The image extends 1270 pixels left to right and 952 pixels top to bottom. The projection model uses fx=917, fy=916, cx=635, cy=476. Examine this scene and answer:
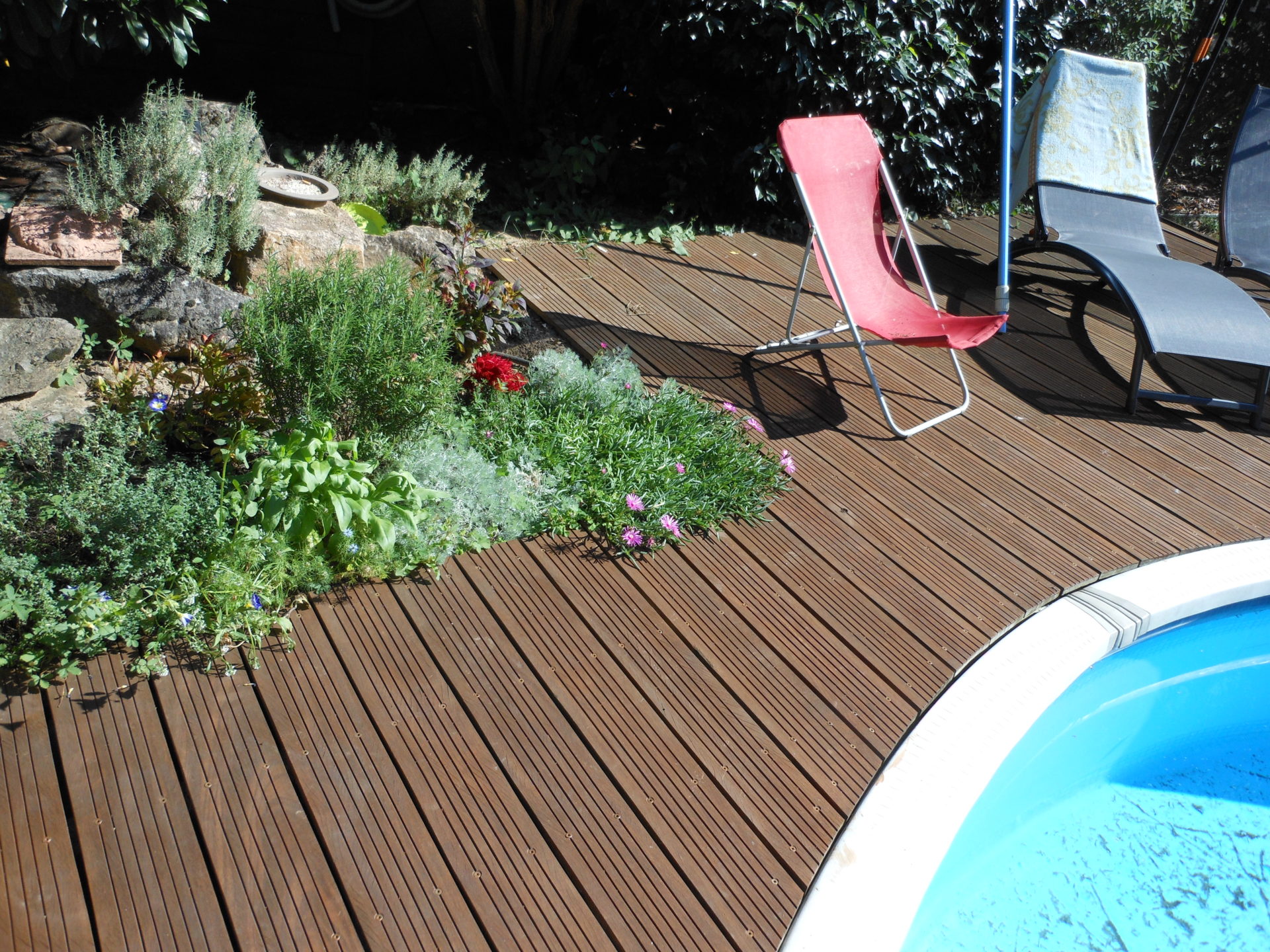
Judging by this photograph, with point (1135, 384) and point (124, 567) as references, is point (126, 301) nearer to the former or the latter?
point (124, 567)

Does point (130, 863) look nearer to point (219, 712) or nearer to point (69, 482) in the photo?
point (219, 712)

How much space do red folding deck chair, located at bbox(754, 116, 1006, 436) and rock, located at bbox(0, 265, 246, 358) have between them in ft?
7.88

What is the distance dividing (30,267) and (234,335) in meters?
0.92

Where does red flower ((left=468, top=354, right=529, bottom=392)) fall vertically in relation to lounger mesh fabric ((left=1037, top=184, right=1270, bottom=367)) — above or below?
below

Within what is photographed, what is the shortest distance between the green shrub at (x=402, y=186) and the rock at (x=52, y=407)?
206 centimetres

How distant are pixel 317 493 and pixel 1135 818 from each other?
2.59 metres

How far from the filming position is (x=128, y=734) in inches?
84.2

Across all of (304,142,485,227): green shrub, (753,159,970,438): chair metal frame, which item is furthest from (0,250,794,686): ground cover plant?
(304,142,485,227): green shrub

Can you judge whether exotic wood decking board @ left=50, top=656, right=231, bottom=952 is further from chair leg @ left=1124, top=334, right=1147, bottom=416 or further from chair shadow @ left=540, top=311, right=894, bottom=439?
chair leg @ left=1124, top=334, right=1147, bottom=416

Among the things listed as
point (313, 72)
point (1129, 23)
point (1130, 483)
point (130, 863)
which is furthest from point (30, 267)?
point (1129, 23)

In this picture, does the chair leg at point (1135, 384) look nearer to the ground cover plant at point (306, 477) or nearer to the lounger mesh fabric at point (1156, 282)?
the lounger mesh fabric at point (1156, 282)

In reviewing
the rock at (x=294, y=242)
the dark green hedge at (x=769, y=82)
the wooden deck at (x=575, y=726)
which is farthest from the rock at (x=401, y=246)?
the dark green hedge at (x=769, y=82)

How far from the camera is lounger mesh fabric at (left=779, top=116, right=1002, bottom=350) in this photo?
4059 millimetres

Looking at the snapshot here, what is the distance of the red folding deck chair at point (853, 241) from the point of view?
3.96 m
